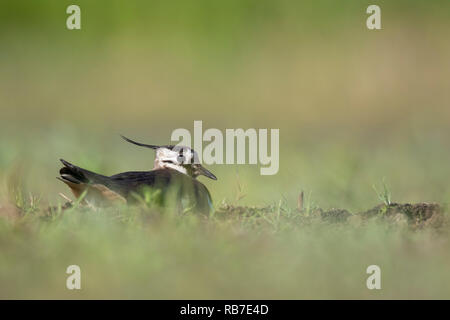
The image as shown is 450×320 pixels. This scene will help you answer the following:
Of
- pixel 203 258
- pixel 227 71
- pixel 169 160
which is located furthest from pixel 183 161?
pixel 227 71

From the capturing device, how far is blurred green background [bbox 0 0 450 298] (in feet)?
38.0

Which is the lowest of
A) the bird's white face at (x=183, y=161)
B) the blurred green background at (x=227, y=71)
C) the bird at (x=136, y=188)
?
the bird at (x=136, y=188)

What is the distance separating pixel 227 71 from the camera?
44.6 feet

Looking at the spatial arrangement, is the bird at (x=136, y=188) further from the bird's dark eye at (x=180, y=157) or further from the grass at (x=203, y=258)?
the grass at (x=203, y=258)

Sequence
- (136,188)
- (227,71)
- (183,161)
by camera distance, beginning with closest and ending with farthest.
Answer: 1. (136,188)
2. (183,161)
3. (227,71)

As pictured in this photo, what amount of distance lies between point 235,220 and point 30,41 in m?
10.1

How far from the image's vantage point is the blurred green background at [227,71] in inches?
456

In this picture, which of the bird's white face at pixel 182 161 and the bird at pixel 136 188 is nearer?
the bird at pixel 136 188

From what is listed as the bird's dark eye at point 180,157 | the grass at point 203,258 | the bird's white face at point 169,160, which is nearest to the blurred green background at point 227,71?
the bird's white face at point 169,160

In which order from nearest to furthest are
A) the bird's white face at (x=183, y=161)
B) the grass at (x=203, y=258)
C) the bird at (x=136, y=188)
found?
1. the grass at (x=203, y=258)
2. the bird at (x=136, y=188)
3. the bird's white face at (x=183, y=161)

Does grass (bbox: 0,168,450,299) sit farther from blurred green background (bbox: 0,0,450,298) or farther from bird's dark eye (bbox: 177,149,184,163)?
blurred green background (bbox: 0,0,450,298)

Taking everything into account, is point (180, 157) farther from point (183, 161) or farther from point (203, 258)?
point (203, 258)

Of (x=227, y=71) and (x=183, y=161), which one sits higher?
(x=227, y=71)

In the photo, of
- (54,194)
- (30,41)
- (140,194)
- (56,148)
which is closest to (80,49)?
(30,41)
